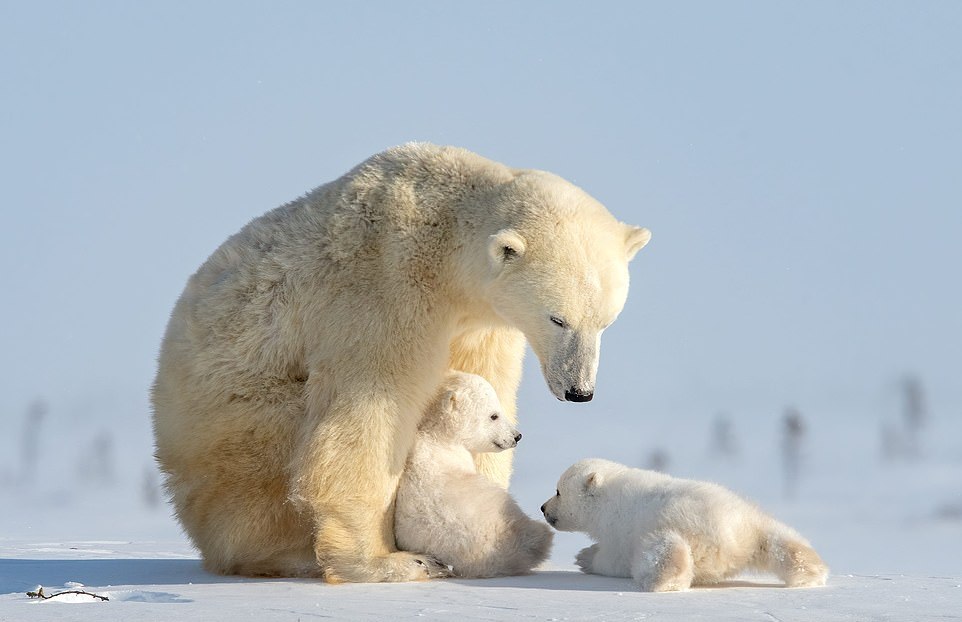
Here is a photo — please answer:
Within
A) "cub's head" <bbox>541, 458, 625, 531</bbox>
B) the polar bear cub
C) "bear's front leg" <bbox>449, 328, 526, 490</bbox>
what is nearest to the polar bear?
"cub's head" <bbox>541, 458, 625, 531</bbox>

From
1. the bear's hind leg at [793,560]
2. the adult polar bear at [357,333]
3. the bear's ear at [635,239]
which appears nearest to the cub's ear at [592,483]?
the adult polar bear at [357,333]

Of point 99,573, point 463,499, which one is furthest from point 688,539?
point 99,573

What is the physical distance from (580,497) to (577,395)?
74 centimetres

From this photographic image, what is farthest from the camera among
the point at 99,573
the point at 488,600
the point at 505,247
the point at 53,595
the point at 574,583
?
the point at 99,573

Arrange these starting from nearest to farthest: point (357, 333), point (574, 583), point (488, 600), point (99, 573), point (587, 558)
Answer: point (488, 600), point (574, 583), point (357, 333), point (587, 558), point (99, 573)

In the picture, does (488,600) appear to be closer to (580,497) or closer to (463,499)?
(463,499)

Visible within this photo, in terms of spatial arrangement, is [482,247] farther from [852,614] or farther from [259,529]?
[852,614]

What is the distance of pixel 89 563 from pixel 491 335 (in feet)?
11.6

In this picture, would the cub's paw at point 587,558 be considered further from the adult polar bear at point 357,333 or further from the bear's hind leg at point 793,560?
the bear's hind leg at point 793,560

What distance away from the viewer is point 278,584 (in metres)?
6.63

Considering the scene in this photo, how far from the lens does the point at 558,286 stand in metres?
6.69

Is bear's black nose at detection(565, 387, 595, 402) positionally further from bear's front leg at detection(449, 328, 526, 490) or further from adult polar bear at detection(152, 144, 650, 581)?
bear's front leg at detection(449, 328, 526, 490)

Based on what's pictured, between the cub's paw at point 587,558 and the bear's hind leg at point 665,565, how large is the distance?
0.86 m

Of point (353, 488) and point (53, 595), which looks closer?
point (53, 595)
